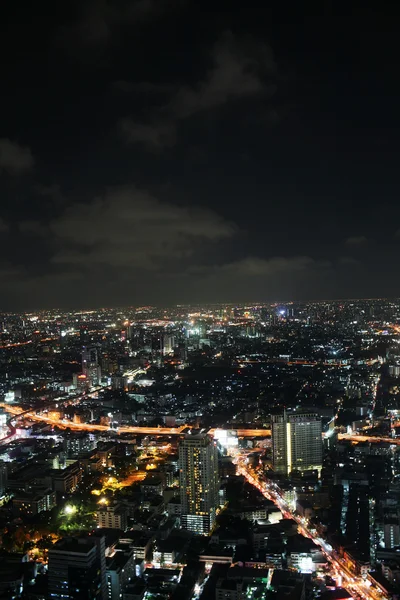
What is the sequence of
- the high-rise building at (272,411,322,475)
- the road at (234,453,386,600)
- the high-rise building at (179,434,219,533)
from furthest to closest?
the high-rise building at (272,411,322,475) → the high-rise building at (179,434,219,533) → the road at (234,453,386,600)

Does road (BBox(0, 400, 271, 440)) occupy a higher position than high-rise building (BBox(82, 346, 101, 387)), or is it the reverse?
high-rise building (BBox(82, 346, 101, 387))

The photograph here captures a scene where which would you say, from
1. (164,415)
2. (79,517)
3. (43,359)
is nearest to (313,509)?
(79,517)

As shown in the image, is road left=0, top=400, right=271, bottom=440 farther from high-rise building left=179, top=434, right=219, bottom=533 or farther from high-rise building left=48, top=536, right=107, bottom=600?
high-rise building left=48, top=536, right=107, bottom=600

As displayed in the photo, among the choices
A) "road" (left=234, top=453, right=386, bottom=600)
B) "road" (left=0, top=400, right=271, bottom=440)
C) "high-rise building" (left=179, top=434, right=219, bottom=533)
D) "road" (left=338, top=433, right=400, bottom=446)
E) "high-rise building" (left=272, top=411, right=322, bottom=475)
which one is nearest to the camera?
"road" (left=234, top=453, right=386, bottom=600)

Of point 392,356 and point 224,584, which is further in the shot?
point 392,356

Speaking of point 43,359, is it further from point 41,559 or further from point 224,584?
point 224,584

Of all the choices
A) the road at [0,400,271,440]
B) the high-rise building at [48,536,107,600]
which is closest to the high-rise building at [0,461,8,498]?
the road at [0,400,271,440]
